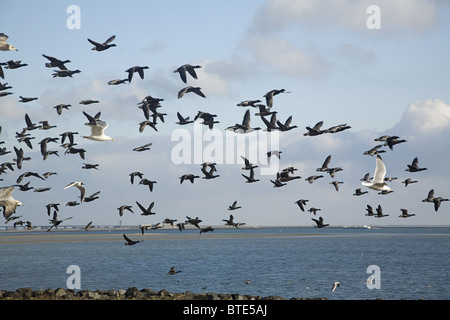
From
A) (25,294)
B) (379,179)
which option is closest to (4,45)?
(25,294)

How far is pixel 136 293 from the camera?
4041 cm

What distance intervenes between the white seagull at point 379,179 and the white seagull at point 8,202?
18635 mm

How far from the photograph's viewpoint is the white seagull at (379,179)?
106 ft

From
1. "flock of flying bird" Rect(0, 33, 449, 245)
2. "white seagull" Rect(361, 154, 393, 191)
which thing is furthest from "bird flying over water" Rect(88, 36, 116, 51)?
"white seagull" Rect(361, 154, 393, 191)

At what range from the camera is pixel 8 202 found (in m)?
25.7

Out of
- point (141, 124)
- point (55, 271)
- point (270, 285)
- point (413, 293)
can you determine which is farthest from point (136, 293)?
point (55, 271)

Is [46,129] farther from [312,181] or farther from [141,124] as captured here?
[312,181]

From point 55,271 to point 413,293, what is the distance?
A: 45932 mm

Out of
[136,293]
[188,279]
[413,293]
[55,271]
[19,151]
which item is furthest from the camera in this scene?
[55,271]

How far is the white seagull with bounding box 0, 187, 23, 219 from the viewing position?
25.4 metres

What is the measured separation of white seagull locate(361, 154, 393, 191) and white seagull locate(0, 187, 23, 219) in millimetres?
18635

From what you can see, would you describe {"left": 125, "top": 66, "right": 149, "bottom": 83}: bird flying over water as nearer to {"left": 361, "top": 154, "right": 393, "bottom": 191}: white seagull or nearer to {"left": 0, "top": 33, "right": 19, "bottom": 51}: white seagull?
{"left": 0, "top": 33, "right": 19, "bottom": 51}: white seagull
